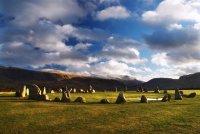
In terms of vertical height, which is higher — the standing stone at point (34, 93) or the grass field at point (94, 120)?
the standing stone at point (34, 93)

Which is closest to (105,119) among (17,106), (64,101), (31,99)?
(17,106)

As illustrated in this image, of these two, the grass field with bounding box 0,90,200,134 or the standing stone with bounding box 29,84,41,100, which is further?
the standing stone with bounding box 29,84,41,100

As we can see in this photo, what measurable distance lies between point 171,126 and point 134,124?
376cm

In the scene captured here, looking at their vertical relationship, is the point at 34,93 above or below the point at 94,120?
above

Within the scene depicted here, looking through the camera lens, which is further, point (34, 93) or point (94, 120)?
point (34, 93)

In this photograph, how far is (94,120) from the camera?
114ft

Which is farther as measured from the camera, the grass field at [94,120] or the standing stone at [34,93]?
the standing stone at [34,93]

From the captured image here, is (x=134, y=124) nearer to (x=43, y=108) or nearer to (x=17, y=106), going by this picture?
(x=43, y=108)

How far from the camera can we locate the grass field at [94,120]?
1230 inches

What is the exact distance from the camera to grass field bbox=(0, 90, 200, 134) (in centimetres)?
3125

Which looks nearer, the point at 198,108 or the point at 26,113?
the point at 26,113

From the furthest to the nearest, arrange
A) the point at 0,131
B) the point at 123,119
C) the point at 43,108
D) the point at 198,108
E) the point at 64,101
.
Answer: the point at 64,101 → the point at 198,108 → the point at 43,108 → the point at 123,119 → the point at 0,131

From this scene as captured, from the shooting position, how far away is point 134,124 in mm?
33344

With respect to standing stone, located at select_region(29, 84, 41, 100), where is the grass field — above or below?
below
